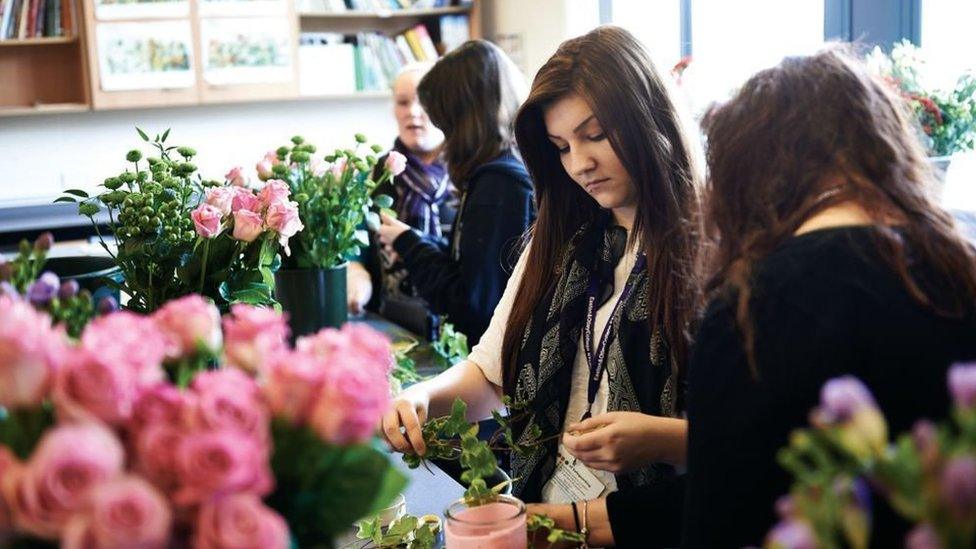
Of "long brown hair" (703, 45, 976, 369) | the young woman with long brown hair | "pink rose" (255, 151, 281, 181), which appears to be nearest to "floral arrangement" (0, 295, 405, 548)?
"long brown hair" (703, 45, 976, 369)

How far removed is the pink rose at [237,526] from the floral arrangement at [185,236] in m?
1.02

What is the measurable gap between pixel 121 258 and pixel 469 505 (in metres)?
0.73

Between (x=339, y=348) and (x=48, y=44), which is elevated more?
(x=48, y=44)

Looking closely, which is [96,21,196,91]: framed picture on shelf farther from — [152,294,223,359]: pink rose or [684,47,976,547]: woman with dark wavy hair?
[152,294,223,359]: pink rose

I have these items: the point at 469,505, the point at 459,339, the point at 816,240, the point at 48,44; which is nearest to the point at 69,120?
the point at 48,44

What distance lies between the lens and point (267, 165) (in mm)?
2178

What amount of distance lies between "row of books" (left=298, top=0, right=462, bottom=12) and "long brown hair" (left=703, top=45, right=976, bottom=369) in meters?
4.41

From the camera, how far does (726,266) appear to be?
1.07 meters

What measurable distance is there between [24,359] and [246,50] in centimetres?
465

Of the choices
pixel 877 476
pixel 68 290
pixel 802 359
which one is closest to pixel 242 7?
pixel 68 290

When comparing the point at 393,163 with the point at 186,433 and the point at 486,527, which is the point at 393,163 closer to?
the point at 486,527

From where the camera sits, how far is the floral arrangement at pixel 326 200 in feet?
7.28

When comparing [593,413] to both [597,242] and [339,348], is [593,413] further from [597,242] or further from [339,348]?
[339,348]

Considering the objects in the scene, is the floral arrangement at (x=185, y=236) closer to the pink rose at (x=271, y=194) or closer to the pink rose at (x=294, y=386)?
the pink rose at (x=271, y=194)
